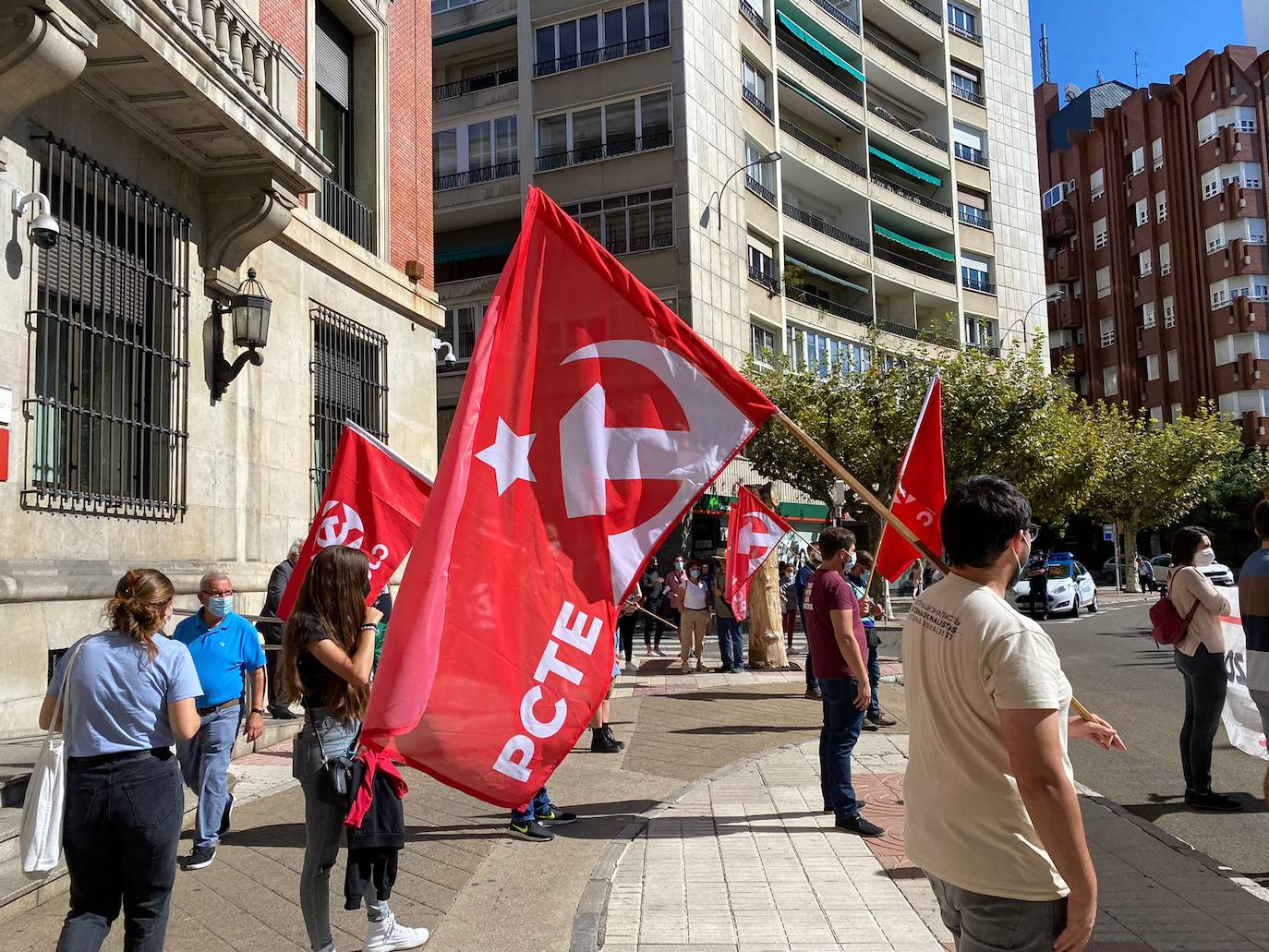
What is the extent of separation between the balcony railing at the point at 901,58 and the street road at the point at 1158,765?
103 ft

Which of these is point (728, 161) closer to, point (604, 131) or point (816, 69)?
point (604, 131)

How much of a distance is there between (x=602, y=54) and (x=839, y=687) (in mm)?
28441

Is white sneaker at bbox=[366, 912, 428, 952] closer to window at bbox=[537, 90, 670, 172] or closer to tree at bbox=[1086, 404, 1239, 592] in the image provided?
window at bbox=[537, 90, 670, 172]

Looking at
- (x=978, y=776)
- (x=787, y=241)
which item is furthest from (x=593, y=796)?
(x=787, y=241)

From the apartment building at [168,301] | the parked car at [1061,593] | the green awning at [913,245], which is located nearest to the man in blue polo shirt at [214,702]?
the apartment building at [168,301]

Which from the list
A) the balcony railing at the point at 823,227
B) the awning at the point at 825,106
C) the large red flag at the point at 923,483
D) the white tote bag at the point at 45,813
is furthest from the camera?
the awning at the point at 825,106

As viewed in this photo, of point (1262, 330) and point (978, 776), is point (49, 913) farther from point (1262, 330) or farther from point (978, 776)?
point (1262, 330)

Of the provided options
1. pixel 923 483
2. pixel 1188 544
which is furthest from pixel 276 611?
pixel 1188 544

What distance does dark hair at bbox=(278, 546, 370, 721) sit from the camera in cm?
432

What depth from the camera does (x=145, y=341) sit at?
388 inches

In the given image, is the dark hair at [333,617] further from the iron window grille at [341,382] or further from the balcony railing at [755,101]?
the balcony railing at [755,101]

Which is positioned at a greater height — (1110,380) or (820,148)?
(820,148)

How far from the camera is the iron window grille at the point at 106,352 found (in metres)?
8.52

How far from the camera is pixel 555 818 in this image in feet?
22.2
